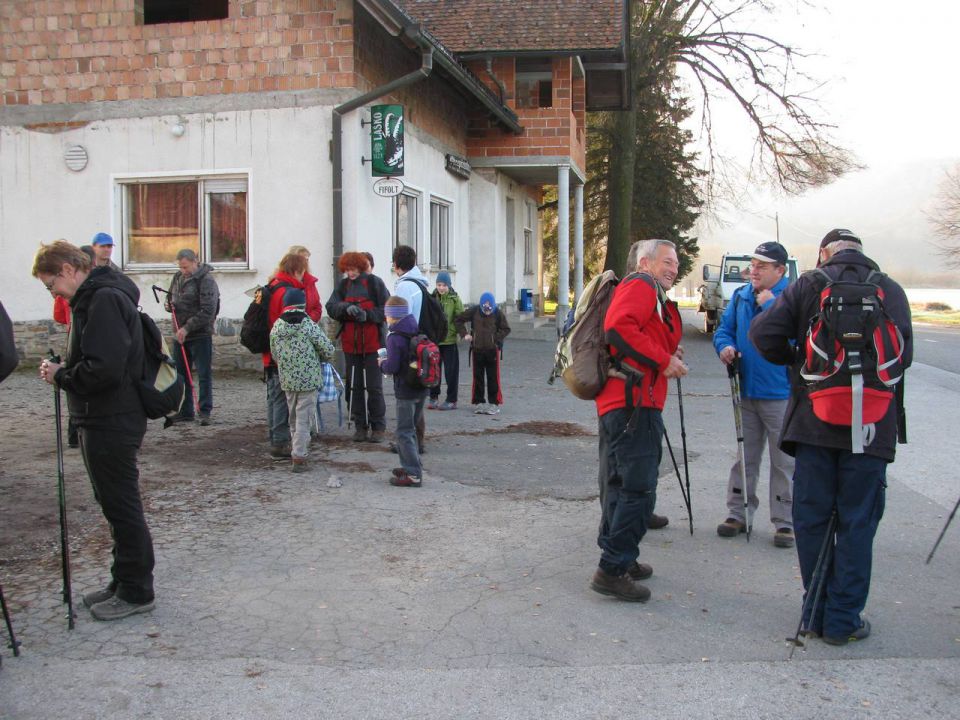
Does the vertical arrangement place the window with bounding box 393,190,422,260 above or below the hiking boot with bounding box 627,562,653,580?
above

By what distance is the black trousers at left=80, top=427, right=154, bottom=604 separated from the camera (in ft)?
14.9

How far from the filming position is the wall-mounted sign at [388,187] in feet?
43.7

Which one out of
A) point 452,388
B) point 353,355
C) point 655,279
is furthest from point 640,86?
point 655,279

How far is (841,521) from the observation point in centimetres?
452

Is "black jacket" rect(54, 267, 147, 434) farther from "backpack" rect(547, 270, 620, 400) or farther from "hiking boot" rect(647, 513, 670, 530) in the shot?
"hiking boot" rect(647, 513, 670, 530)

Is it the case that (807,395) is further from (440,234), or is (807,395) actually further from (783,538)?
(440,234)

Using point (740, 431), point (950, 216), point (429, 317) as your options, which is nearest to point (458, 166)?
point (429, 317)

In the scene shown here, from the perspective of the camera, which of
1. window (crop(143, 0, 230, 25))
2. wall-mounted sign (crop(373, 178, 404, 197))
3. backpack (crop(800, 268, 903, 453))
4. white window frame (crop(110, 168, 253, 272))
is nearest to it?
backpack (crop(800, 268, 903, 453))

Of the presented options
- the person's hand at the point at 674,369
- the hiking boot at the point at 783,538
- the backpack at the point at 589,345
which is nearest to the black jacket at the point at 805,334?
the person's hand at the point at 674,369

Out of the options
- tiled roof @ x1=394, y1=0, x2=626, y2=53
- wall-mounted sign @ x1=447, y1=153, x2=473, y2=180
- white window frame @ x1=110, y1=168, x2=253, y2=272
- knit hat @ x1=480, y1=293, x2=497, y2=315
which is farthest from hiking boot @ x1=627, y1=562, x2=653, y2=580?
tiled roof @ x1=394, y1=0, x2=626, y2=53

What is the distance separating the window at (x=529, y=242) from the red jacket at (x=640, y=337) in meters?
22.9

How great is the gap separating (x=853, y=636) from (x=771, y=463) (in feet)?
5.89

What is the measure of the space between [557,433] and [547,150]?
13.0 m

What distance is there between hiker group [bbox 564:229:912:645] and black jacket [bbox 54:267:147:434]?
7.20ft
